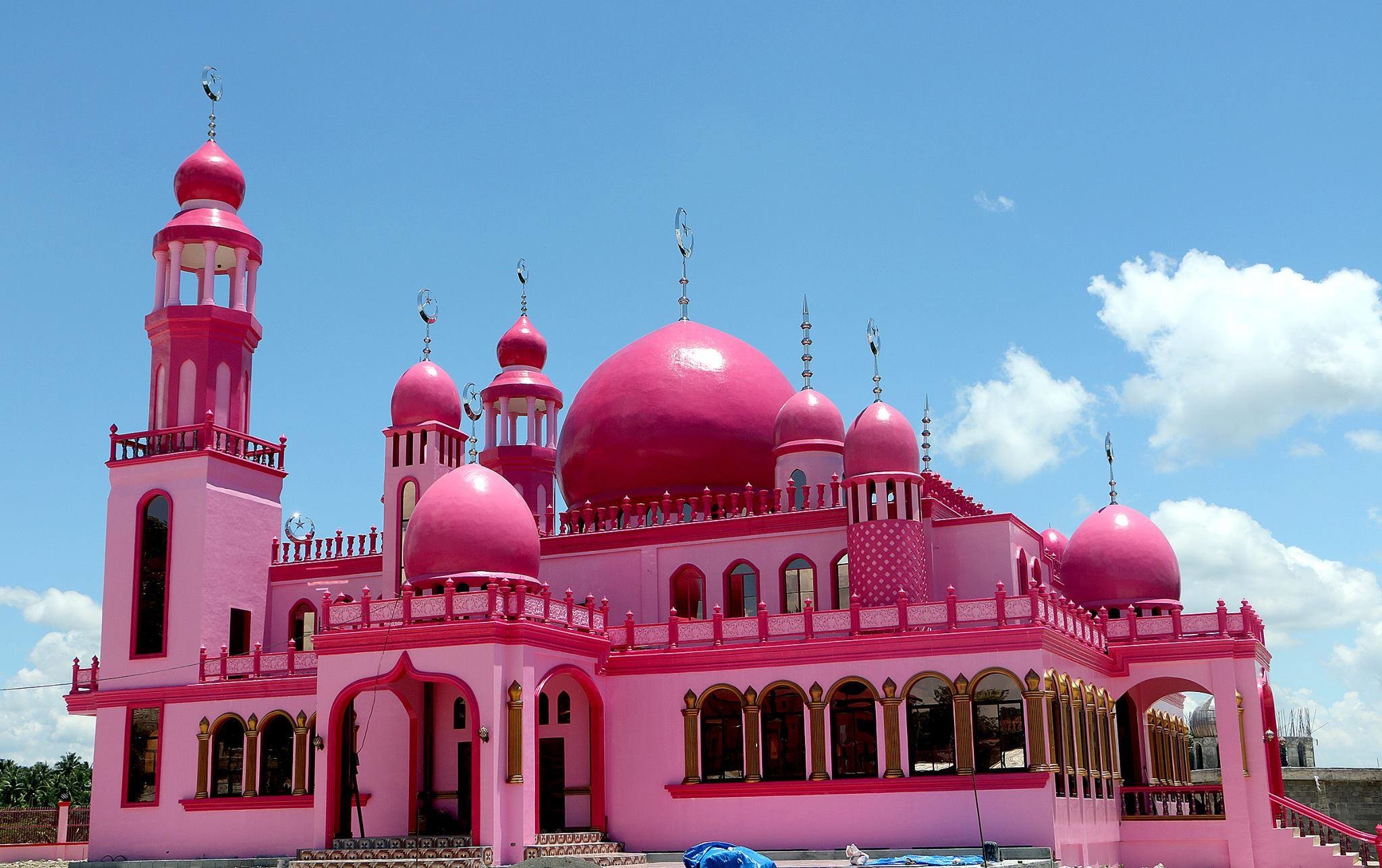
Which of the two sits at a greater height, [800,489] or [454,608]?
[800,489]

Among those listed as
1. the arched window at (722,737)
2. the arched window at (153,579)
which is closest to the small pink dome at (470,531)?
the arched window at (722,737)

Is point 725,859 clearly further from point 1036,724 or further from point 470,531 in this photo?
point 470,531

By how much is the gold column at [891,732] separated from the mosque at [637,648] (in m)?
0.05

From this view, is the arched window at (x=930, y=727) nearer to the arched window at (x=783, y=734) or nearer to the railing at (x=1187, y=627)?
the arched window at (x=783, y=734)

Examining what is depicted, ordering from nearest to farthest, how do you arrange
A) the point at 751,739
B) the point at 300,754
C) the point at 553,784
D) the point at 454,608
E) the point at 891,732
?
the point at 454,608 < the point at 891,732 < the point at 751,739 < the point at 553,784 < the point at 300,754

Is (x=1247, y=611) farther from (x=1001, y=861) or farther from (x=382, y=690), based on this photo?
(x=382, y=690)

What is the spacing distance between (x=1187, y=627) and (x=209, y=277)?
2406 centimetres

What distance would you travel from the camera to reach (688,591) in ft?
107

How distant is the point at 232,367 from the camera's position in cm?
3462

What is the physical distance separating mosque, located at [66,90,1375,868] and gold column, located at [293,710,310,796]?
97mm

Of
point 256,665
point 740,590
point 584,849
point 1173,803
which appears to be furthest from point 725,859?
point 256,665

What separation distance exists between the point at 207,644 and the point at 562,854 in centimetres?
1107

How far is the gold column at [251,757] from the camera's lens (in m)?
30.9

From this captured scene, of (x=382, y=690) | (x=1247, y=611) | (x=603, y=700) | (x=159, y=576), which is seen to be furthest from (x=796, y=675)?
(x=159, y=576)
